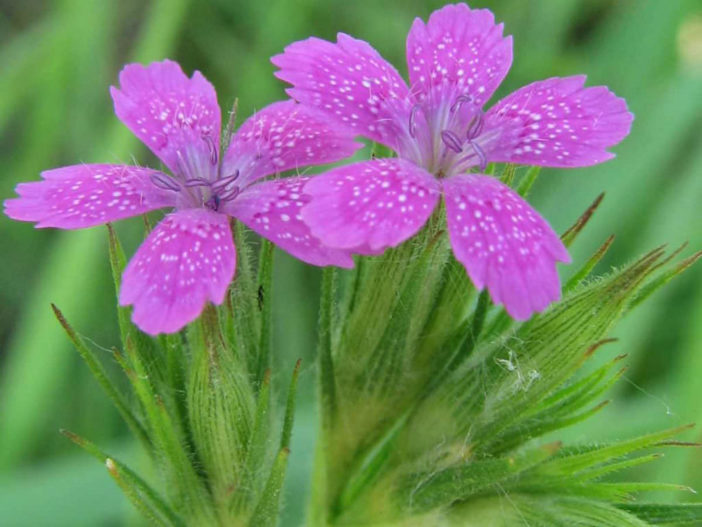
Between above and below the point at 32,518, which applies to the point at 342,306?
above

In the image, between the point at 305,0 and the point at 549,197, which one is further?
the point at 305,0

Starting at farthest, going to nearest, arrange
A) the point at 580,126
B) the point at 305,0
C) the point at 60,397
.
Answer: the point at 305,0
the point at 60,397
the point at 580,126

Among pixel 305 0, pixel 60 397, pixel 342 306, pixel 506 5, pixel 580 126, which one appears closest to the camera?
pixel 580 126

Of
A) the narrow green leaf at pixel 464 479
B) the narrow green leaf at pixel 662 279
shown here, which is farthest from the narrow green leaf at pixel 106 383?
the narrow green leaf at pixel 662 279

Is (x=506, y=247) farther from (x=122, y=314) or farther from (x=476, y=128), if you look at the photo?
(x=122, y=314)

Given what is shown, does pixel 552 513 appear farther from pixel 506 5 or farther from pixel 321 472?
pixel 506 5

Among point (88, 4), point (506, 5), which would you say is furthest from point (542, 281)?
point (506, 5)

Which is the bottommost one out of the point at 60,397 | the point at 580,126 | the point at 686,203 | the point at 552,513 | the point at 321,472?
the point at 60,397

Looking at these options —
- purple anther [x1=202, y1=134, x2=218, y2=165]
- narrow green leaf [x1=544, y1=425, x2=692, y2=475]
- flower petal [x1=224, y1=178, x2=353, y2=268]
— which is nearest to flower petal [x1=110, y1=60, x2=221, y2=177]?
purple anther [x1=202, y1=134, x2=218, y2=165]
